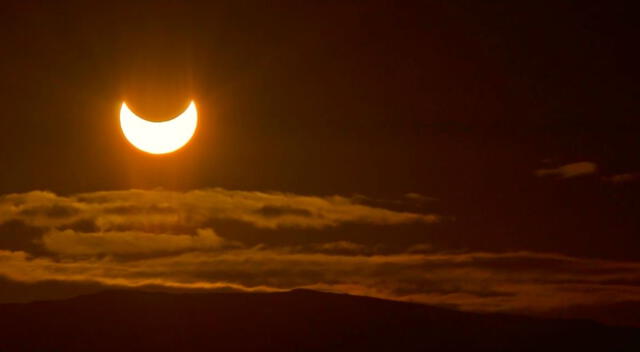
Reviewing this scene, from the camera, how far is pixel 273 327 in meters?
85.7

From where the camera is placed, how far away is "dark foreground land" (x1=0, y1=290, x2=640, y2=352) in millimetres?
81438

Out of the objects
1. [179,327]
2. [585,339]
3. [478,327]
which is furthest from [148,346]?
[585,339]

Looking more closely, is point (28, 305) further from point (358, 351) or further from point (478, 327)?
point (478, 327)

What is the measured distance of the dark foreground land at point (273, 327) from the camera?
8144 cm

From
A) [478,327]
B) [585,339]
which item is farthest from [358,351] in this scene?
[585,339]

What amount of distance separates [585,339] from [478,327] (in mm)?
8582

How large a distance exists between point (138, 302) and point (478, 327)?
1054 inches

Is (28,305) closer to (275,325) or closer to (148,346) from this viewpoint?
(148,346)

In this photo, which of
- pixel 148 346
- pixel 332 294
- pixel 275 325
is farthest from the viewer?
pixel 332 294

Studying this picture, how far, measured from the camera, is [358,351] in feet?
268

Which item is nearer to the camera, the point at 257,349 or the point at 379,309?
the point at 257,349

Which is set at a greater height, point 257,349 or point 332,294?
point 332,294

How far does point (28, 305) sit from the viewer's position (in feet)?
287

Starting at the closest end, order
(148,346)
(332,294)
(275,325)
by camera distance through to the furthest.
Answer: (148,346), (275,325), (332,294)
